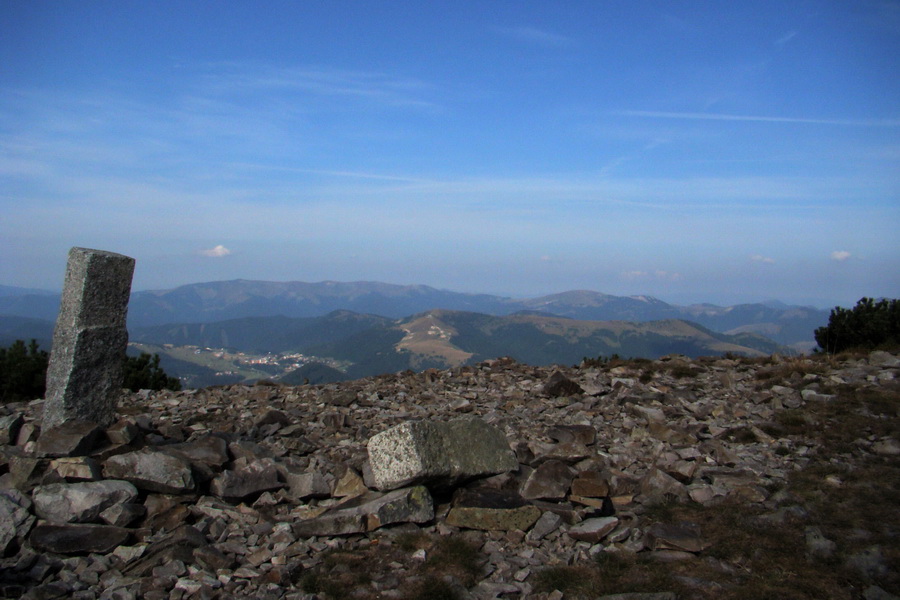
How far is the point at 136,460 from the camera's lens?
9.75m

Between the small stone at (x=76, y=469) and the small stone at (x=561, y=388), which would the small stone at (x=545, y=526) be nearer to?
the small stone at (x=76, y=469)

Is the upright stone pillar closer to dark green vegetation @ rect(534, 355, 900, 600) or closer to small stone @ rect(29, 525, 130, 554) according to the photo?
small stone @ rect(29, 525, 130, 554)

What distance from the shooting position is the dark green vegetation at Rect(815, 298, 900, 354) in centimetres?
2642

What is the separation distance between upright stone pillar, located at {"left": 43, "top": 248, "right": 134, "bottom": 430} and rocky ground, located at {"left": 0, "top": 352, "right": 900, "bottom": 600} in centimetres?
84

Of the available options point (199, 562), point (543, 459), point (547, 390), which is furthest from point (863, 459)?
point (199, 562)

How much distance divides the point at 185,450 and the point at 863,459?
46.5ft

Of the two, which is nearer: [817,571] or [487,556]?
[817,571]

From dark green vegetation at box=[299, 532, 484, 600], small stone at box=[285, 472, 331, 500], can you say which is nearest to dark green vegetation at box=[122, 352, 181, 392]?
small stone at box=[285, 472, 331, 500]

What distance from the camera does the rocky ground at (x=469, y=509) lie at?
749 centimetres

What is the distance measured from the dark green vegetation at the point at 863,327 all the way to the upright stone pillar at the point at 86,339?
95.7 ft

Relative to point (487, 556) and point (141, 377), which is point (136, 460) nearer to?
point (487, 556)

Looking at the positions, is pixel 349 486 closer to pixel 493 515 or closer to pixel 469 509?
pixel 469 509

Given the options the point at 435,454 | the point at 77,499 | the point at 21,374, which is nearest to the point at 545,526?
the point at 435,454

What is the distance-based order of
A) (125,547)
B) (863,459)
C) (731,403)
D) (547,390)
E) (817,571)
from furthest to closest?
(547,390) < (731,403) < (863,459) < (125,547) < (817,571)
